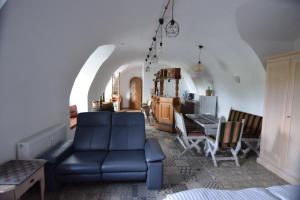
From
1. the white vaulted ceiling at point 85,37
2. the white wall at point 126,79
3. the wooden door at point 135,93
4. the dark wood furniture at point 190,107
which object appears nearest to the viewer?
the white vaulted ceiling at point 85,37

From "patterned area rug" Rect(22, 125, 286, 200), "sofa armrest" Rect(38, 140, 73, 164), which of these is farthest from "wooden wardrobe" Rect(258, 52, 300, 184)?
"sofa armrest" Rect(38, 140, 73, 164)

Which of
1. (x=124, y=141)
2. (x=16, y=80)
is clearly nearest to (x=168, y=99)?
(x=124, y=141)

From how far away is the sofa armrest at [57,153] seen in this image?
2486 millimetres

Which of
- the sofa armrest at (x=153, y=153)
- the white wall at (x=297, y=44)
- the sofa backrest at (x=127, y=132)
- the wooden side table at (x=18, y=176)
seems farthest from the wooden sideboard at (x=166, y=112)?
the wooden side table at (x=18, y=176)

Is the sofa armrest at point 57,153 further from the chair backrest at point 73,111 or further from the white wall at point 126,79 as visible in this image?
the white wall at point 126,79

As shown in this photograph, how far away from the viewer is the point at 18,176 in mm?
1791

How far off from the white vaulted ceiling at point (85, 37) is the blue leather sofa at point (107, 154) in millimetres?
553

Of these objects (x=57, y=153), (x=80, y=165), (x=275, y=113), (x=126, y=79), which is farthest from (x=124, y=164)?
(x=126, y=79)

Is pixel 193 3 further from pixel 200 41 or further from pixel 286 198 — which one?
pixel 286 198

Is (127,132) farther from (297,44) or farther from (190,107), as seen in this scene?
(190,107)

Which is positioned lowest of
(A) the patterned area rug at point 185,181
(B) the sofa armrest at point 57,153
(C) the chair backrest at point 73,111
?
(A) the patterned area rug at point 185,181

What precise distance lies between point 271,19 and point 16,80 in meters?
3.78

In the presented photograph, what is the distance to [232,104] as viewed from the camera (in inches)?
234

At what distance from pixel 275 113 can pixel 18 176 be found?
382 cm
